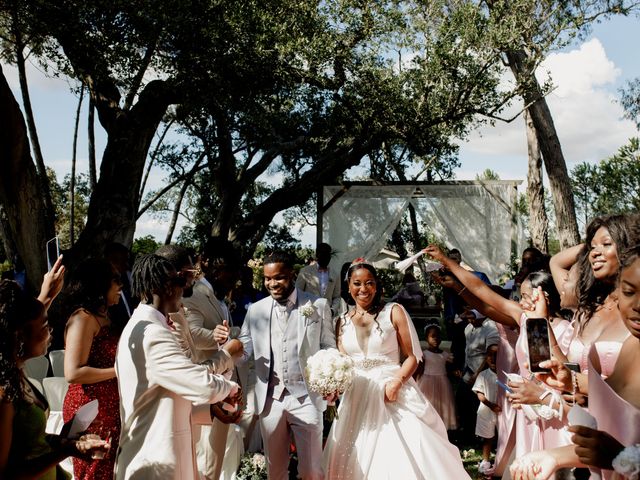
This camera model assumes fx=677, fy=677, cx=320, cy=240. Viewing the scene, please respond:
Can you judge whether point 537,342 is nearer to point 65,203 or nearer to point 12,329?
point 12,329

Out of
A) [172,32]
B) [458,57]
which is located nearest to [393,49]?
[458,57]

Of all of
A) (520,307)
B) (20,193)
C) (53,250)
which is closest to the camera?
(53,250)

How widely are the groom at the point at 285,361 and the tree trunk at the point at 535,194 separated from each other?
507 inches

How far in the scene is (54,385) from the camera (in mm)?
6355

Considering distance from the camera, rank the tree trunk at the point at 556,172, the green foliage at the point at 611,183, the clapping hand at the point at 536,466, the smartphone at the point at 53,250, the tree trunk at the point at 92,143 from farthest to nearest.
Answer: the green foliage at the point at 611,183
the tree trunk at the point at 92,143
the tree trunk at the point at 556,172
the smartphone at the point at 53,250
the clapping hand at the point at 536,466

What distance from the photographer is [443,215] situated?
643 inches

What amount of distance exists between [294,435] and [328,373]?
76 centimetres

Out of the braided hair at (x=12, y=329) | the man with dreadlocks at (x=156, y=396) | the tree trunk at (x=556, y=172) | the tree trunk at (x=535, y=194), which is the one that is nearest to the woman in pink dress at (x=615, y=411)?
the man with dreadlocks at (x=156, y=396)

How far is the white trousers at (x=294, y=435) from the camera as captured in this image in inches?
217

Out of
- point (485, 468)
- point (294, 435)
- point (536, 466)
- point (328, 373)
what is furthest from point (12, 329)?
point (485, 468)

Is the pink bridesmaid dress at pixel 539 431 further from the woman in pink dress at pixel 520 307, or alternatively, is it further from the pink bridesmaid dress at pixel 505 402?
the pink bridesmaid dress at pixel 505 402

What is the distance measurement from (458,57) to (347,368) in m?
7.67

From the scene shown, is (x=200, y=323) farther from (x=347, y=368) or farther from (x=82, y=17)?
(x=82, y=17)

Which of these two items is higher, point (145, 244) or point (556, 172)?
point (145, 244)
